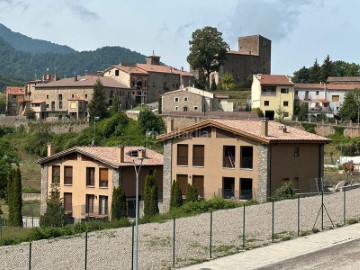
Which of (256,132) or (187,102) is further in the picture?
(187,102)

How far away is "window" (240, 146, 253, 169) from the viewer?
43.6 m

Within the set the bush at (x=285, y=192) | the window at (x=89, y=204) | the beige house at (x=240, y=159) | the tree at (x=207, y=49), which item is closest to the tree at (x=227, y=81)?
the tree at (x=207, y=49)

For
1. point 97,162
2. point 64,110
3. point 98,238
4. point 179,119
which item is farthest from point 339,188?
point 64,110

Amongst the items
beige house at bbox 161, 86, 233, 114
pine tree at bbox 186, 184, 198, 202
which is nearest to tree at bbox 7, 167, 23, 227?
pine tree at bbox 186, 184, 198, 202

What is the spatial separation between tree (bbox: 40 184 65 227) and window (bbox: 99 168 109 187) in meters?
3.54

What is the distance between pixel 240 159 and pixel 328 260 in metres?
19.2

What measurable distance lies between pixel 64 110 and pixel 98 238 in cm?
7140

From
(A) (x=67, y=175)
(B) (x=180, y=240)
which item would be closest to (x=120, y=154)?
(A) (x=67, y=175)

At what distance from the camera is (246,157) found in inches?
1721

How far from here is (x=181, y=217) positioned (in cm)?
3547

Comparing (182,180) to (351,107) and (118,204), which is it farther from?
(351,107)

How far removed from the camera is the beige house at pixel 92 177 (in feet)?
153

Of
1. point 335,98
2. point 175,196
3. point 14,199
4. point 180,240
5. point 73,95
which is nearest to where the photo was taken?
point 180,240

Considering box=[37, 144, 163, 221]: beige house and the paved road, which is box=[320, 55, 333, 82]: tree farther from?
the paved road
